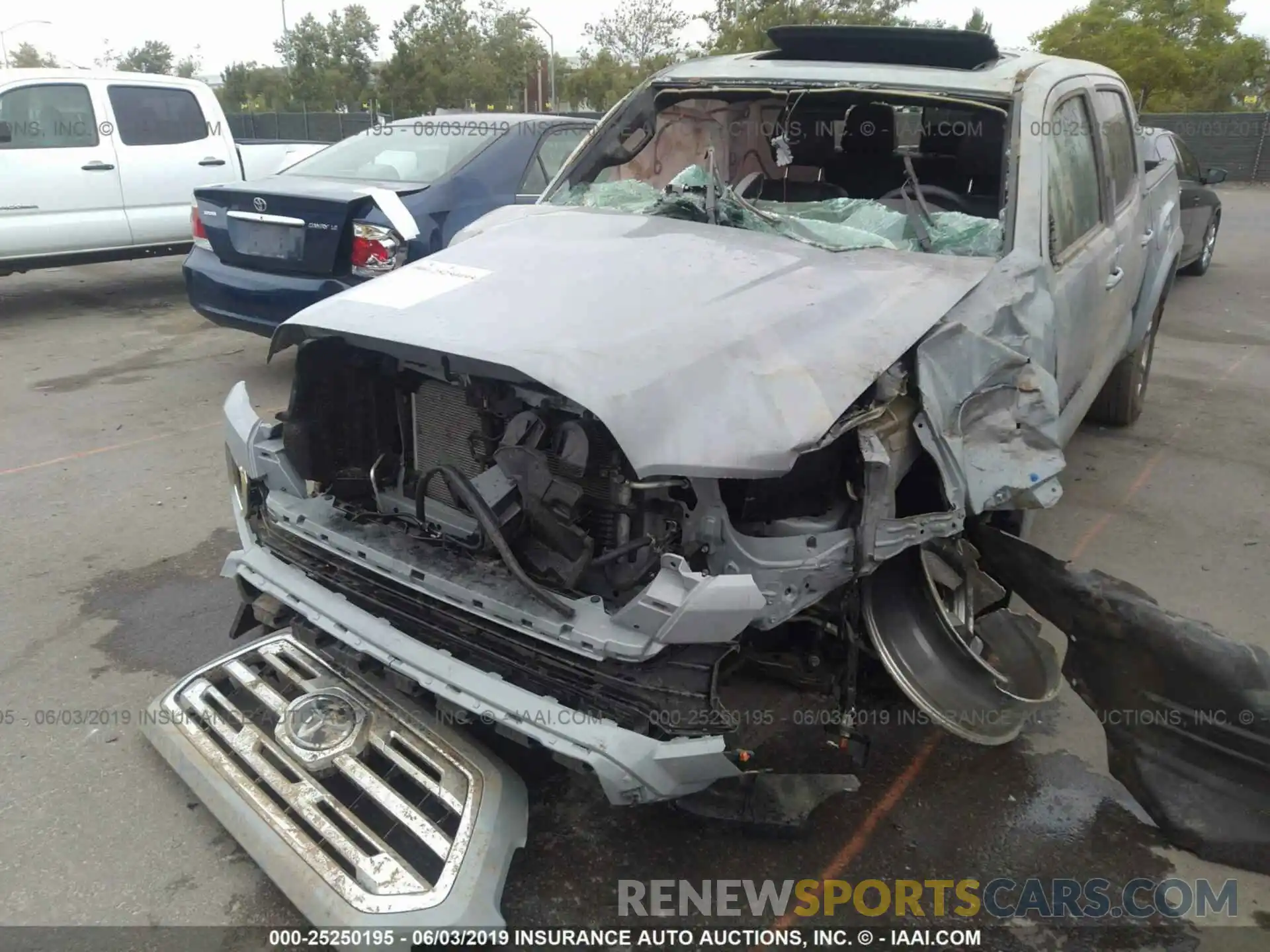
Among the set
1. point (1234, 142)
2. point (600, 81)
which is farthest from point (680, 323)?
point (600, 81)

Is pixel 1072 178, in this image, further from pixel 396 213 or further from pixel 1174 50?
pixel 1174 50

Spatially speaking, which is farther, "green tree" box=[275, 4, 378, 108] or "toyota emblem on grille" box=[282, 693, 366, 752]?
"green tree" box=[275, 4, 378, 108]

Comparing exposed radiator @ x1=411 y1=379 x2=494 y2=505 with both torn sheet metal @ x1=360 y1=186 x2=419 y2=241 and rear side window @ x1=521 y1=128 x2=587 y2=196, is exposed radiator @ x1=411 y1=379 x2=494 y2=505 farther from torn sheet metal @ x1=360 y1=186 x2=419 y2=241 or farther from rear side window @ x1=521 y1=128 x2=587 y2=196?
rear side window @ x1=521 y1=128 x2=587 y2=196

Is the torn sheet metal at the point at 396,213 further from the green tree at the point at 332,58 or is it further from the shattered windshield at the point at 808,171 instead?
the green tree at the point at 332,58

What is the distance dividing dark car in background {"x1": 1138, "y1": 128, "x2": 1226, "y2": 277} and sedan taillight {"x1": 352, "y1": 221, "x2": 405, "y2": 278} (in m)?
5.63

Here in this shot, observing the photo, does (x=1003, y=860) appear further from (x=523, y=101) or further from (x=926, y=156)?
(x=523, y=101)

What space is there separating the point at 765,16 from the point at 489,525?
1490 inches

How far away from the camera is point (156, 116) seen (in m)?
8.73

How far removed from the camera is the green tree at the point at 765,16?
35.0 metres

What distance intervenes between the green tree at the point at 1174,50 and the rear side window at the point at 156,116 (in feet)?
122

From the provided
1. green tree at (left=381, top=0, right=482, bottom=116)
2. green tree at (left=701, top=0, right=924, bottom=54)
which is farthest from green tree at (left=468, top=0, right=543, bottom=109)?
green tree at (left=701, top=0, right=924, bottom=54)

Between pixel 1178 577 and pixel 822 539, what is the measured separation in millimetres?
2483

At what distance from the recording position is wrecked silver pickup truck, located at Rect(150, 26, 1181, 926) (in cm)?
212

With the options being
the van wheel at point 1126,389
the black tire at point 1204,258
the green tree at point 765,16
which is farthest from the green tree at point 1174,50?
the van wheel at point 1126,389
